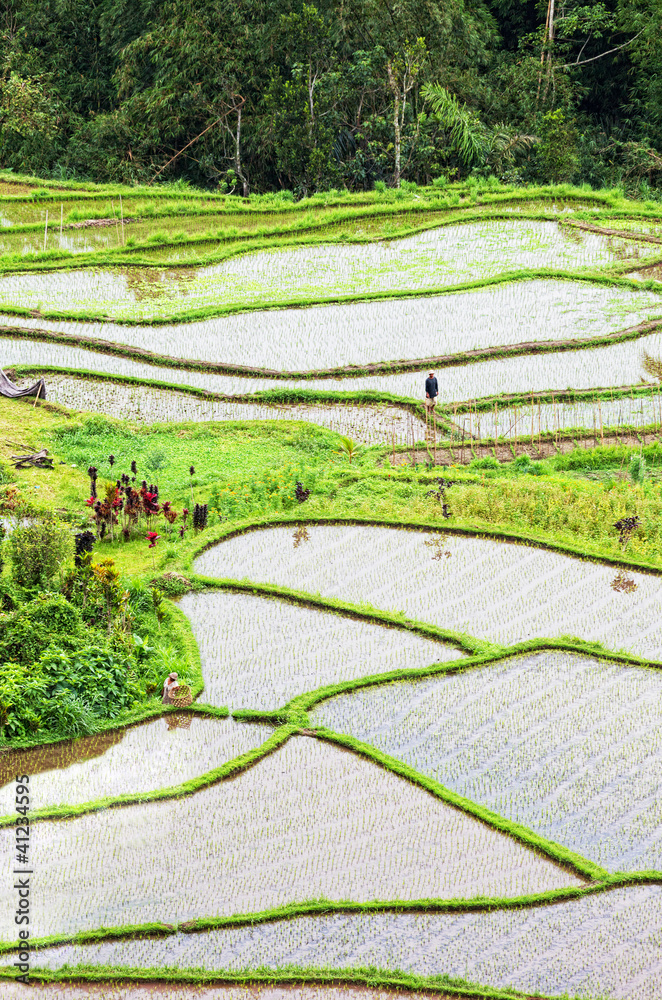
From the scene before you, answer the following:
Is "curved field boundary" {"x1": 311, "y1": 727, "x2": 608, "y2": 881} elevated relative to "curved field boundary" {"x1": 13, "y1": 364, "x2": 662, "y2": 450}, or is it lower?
lower

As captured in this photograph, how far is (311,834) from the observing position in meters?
6.82

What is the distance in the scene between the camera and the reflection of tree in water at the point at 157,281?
51.4 feet

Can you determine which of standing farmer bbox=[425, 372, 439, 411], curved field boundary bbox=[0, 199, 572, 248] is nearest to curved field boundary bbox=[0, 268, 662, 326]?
curved field boundary bbox=[0, 199, 572, 248]

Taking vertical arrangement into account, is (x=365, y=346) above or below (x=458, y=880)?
above

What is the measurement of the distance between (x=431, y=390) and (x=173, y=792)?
604 cm

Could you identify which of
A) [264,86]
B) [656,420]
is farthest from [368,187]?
[656,420]

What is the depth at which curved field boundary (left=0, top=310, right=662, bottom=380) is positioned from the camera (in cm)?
1339

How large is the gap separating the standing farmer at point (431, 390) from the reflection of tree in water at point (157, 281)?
14.0 ft

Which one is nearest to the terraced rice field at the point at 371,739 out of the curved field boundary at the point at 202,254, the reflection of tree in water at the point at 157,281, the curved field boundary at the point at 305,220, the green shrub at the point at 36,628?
the green shrub at the point at 36,628

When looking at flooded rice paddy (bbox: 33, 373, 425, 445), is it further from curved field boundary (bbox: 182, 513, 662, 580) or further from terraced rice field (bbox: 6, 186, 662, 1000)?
curved field boundary (bbox: 182, 513, 662, 580)

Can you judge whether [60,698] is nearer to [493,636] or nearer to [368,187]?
[493,636]

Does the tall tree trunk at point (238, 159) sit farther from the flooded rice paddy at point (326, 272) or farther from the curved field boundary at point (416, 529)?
the curved field boundary at point (416, 529)

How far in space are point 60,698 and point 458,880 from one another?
2.60 metres
